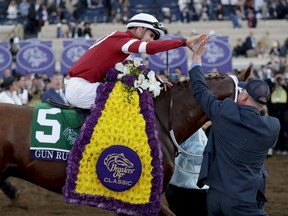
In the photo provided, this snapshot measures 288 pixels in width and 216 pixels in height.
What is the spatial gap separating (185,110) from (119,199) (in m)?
1.06

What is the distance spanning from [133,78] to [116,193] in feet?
3.57

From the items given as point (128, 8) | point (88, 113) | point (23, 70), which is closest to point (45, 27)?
point (128, 8)

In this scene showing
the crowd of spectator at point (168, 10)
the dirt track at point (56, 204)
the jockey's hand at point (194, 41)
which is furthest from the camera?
the crowd of spectator at point (168, 10)

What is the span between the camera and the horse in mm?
7523

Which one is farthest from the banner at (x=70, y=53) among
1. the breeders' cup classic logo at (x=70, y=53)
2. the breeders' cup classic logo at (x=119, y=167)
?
the breeders' cup classic logo at (x=119, y=167)

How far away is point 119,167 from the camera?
739cm

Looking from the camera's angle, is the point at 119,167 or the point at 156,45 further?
the point at 119,167

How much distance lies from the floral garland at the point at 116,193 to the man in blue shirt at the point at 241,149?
117 cm

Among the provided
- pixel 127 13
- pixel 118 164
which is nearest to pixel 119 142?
pixel 118 164

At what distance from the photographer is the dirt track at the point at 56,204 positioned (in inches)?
404

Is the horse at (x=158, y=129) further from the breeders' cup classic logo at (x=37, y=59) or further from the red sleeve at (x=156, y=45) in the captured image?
the breeders' cup classic logo at (x=37, y=59)

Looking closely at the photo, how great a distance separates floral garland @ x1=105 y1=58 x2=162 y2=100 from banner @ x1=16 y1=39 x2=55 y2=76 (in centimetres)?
1199

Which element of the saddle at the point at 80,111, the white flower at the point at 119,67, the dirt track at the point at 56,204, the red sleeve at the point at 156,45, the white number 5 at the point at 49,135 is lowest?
the dirt track at the point at 56,204

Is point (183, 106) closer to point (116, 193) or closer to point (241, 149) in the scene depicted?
point (116, 193)
